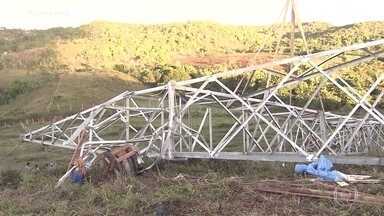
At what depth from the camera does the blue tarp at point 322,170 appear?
33.9 feet

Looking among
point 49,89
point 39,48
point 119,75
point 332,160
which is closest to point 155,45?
point 39,48

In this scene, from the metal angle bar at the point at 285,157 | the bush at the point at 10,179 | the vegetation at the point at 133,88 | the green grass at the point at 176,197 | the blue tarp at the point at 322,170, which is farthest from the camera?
the bush at the point at 10,179

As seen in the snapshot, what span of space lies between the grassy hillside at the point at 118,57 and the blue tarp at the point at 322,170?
14.6 m

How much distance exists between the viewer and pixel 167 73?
4678cm

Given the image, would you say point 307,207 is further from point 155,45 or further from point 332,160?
point 155,45

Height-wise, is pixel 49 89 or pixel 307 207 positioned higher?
pixel 307 207

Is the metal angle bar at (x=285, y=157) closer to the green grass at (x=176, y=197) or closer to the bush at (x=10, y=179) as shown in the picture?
the green grass at (x=176, y=197)

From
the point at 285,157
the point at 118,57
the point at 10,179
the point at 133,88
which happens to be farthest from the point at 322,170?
the point at 118,57

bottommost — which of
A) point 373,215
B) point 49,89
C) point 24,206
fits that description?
point 49,89

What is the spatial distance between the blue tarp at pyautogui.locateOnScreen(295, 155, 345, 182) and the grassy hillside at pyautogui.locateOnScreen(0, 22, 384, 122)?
14.6 metres

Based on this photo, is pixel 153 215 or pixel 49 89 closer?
pixel 153 215

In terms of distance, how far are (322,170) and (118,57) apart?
52.3m

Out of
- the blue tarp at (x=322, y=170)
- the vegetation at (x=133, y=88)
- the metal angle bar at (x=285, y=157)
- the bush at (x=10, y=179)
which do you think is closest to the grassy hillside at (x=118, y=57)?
the vegetation at (x=133, y=88)

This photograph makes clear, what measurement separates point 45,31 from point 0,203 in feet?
234
